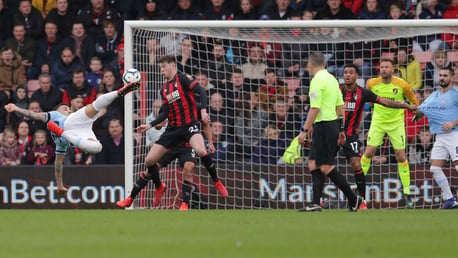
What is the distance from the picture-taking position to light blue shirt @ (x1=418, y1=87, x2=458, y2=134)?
1539 centimetres

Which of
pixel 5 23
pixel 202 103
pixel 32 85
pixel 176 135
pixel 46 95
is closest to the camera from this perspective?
pixel 202 103

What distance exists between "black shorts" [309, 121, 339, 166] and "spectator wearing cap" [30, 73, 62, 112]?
7040mm

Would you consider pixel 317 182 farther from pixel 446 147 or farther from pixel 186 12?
pixel 186 12

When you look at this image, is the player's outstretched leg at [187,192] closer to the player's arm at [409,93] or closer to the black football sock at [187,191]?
the black football sock at [187,191]

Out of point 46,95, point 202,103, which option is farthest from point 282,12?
point 202,103

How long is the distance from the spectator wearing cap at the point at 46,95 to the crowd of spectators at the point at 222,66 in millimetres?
18

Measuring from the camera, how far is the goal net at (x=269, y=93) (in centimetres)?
1705

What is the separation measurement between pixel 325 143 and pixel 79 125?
360 centimetres

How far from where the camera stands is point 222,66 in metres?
18.2

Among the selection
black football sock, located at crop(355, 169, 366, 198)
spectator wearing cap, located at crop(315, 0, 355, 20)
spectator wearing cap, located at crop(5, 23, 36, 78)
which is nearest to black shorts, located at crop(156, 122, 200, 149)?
black football sock, located at crop(355, 169, 366, 198)

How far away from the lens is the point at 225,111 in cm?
1797

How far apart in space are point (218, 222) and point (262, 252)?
346 cm

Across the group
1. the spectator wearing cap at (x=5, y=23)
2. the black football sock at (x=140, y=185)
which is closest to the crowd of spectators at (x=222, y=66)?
the spectator wearing cap at (x=5, y=23)

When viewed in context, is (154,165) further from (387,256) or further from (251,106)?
(387,256)
